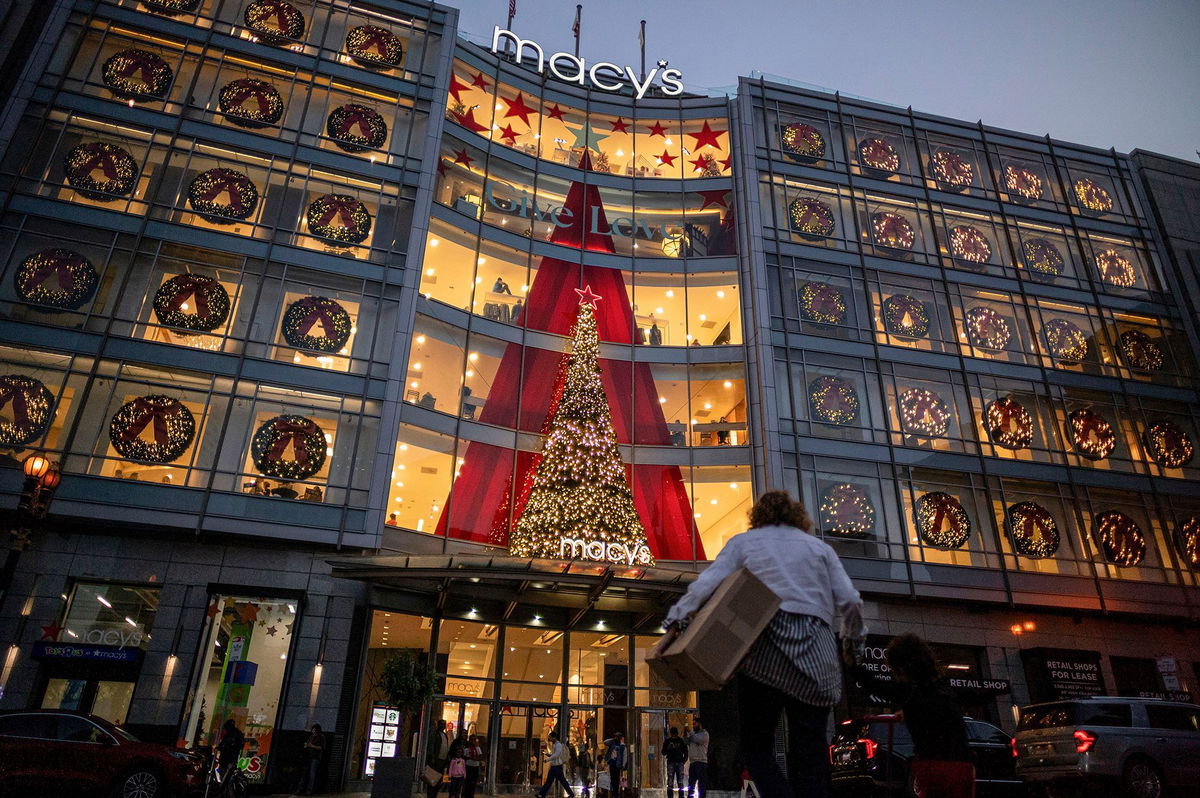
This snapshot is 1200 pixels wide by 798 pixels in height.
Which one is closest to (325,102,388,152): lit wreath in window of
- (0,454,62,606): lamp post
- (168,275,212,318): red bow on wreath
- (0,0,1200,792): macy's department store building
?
(0,0,1200,792): macy's department store building

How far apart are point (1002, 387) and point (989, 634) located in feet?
29.7

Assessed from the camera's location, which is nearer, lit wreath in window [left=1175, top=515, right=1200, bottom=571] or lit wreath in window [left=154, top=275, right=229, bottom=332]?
lit wreath in window [left=154, top=275, right=229, bottom=332]

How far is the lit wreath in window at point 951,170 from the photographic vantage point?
30.5m

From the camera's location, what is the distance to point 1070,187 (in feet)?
104

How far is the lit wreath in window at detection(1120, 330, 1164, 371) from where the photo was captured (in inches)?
1131

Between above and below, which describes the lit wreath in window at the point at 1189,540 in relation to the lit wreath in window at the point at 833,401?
below

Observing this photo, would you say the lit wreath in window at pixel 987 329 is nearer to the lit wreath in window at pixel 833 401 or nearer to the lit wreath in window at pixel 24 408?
the lit wreath in window at pixel 833 401

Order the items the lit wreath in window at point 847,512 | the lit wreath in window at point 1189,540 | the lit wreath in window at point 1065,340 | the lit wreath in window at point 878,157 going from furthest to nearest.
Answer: the lit wreath in window at point 878,157 < the lit wreath in window at point 1065,340 < the lit wreath in window at point 1189,540 < the lit wreath in window at point 847,512

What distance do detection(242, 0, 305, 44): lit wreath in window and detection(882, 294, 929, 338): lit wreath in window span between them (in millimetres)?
23480

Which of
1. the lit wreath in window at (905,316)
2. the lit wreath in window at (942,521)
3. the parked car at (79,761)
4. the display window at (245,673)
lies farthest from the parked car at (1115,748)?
the display window at (245,673)

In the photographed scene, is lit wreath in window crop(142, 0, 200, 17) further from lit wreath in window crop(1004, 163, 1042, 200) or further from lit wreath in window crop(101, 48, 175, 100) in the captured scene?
lit wreath in window crop(1004, 163, 1042, 200)

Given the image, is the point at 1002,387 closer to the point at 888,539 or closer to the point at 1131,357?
the point at 1131,357

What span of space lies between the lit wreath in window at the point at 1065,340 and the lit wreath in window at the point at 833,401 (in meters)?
8.90

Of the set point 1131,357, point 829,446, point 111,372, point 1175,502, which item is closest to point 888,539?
point 829,446
